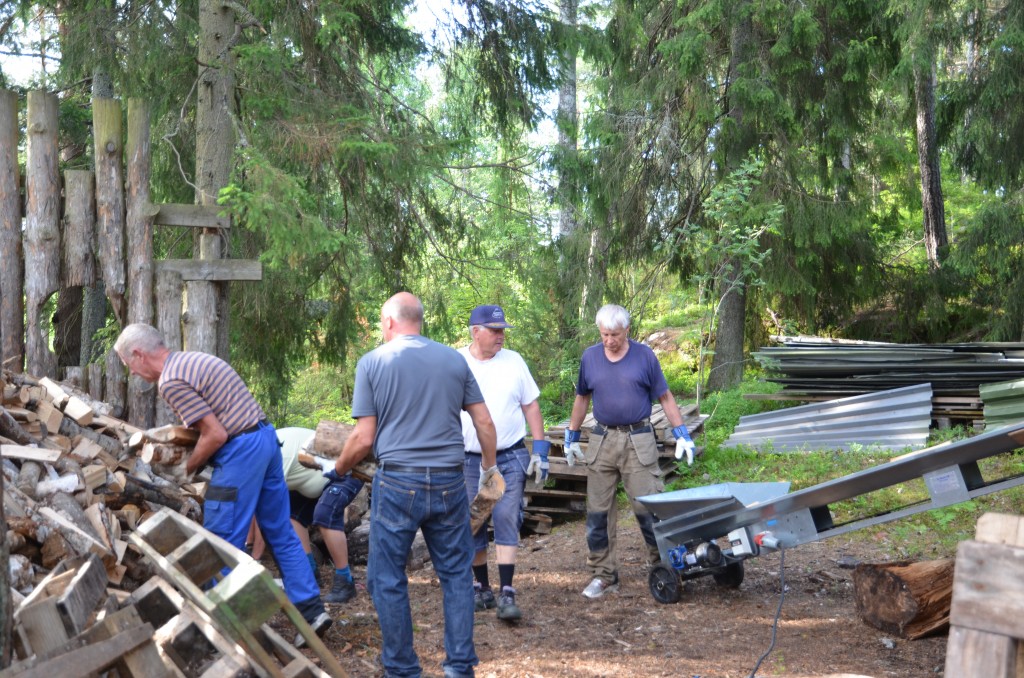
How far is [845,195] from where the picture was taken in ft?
42.3

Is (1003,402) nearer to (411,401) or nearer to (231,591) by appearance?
(411,401)

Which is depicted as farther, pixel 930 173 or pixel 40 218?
pixel 930 173

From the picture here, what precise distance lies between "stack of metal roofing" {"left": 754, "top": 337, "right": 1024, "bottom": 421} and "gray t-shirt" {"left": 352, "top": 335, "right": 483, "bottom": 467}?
7.50 meters

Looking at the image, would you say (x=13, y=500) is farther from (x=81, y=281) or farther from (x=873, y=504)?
(x=873, y=504)

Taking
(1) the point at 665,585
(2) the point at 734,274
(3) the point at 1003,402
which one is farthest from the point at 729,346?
(1) the point at 665,585

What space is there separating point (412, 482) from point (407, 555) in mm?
378

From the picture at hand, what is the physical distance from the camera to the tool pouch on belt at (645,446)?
6.52m

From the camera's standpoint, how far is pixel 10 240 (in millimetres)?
7121

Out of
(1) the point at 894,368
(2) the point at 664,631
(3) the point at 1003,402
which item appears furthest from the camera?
(1) the point at 894,368

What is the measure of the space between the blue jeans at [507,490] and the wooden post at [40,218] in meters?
3.64

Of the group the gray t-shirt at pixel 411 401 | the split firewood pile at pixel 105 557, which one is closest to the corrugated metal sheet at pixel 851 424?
the split firewood pile at pixel 105 557

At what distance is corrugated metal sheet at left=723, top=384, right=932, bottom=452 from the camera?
1006cm

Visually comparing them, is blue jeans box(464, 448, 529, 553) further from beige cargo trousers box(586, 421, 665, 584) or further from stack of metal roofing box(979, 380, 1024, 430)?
stack of metal roofing box(979, 380, 1024, 430)

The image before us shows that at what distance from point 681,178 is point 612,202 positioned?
3.83ft
